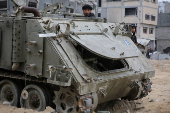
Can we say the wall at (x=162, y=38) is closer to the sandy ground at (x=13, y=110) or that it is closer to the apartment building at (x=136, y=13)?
the apartment building at (x=136, y=13)

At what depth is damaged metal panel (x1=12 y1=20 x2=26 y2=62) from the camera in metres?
6.00

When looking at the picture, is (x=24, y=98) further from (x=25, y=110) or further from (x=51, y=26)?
(x=51, y=26)

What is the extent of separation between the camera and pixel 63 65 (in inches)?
209

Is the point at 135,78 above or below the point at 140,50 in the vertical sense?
below

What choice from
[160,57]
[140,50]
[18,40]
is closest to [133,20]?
[160,57]

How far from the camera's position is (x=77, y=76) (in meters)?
5.23

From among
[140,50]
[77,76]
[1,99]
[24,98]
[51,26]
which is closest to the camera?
[77,76]

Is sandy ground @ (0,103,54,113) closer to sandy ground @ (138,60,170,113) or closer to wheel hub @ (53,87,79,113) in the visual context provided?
wheel hub @ (53,87,79,113)

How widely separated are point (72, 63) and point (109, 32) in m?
1.82

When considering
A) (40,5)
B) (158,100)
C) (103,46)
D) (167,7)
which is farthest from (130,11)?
(103,46)

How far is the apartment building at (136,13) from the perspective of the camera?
3108 centimetres

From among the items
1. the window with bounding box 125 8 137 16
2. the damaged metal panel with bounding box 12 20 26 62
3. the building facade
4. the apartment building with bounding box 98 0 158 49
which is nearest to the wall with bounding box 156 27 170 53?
the building facade

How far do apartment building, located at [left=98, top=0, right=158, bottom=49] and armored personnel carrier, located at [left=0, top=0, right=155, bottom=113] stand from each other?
81.6 ft

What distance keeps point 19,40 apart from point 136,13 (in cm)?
2651
